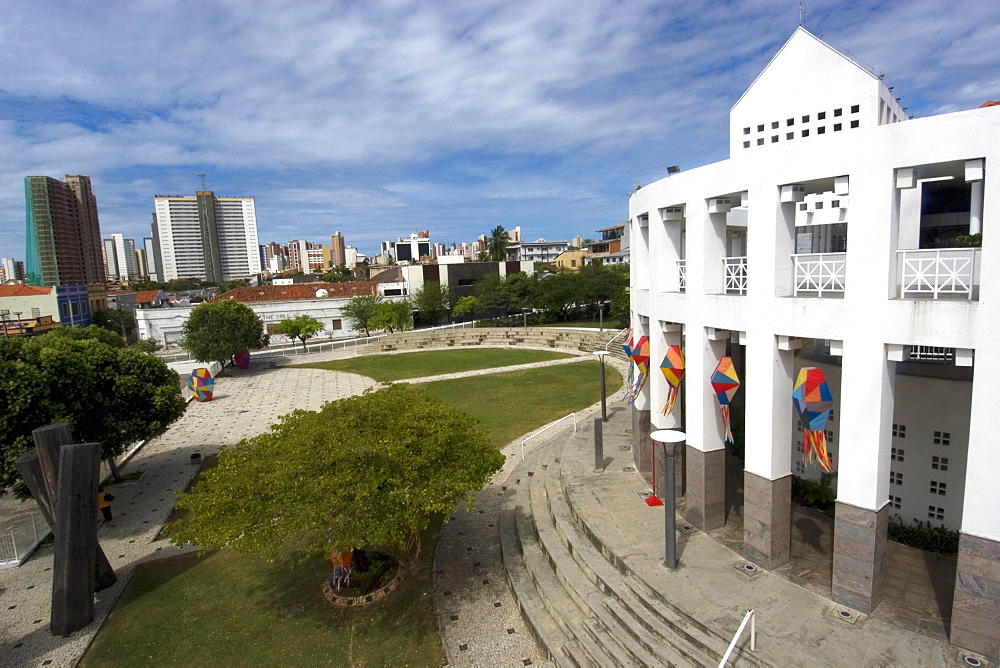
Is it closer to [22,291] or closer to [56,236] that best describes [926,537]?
[22,291]

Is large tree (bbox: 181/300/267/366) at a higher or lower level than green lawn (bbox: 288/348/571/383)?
higher

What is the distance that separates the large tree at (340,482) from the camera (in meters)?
9.34

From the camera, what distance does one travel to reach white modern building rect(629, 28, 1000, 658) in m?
7.23

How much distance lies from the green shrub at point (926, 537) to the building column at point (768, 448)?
267 centimetres

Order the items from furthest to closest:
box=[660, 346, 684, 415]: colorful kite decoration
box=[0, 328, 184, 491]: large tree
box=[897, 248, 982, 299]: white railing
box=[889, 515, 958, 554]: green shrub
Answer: box=[0, 328, 184, 491]: large tree → box=[660, 346, 684, 415]: colorful kite decoration → box=[889, 515, 958, 554]: green shrub → box=[897, 248, 982, 299]: white railing

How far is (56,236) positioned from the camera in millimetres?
88812

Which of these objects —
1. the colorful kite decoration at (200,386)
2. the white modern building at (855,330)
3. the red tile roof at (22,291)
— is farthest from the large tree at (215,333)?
the white modern building at (855,330)

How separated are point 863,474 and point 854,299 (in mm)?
2688

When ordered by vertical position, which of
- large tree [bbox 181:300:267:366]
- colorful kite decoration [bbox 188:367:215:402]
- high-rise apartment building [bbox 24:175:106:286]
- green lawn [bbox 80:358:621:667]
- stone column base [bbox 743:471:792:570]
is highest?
high-rise apartment building [bbox 24:175:106:286]

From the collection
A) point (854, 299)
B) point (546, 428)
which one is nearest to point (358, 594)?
point (854, 299)

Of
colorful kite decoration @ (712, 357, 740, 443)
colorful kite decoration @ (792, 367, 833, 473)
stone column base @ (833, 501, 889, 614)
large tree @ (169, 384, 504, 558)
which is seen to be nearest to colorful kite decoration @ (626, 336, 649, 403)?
colorful kite decoration @ (712, 357, 740, 443)

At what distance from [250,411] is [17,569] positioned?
48.4ft

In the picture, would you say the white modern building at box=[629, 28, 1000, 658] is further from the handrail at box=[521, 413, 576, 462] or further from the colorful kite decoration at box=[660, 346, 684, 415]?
the handrail at box=[521, 413, 576, 462]

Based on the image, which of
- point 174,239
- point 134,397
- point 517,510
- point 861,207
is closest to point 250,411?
point 134,397
